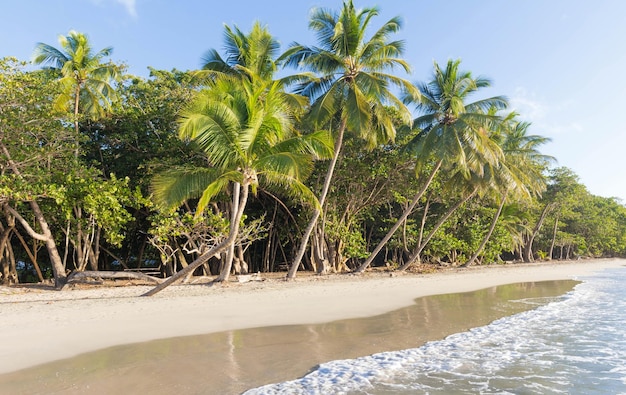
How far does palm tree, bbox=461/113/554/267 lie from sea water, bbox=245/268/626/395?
41.2 ft

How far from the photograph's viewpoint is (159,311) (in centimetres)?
835

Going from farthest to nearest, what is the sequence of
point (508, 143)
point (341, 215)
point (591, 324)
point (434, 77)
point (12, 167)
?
point (508, 143) → point (341, 215) → point (434, 77) → point (12, 167) → point (591, 324)

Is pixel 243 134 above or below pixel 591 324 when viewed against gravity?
above

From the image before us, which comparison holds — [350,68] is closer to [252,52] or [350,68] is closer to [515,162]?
[252,52]

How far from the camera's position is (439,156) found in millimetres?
16172

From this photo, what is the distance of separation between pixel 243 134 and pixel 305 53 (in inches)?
255

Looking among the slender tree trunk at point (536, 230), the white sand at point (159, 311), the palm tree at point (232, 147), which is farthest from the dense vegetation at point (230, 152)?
the slender tree trunk at point (536, 230)

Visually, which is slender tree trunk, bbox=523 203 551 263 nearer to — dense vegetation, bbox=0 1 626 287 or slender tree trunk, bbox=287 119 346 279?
dense vegetation, bbox=0 1 626 287

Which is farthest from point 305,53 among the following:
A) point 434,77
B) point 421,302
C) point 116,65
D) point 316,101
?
point 421,302

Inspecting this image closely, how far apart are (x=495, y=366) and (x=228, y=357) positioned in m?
3.49

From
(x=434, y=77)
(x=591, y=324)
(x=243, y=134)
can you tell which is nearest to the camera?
(x=591, y=324)

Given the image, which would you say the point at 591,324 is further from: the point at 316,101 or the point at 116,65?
the point at 116,65

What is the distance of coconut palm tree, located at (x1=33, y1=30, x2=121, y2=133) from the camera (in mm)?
14469

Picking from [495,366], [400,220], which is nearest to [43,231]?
[495,366]
